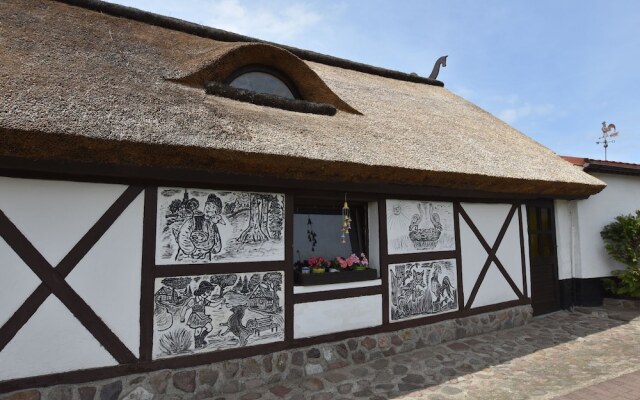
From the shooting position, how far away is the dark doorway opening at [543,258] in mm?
6551

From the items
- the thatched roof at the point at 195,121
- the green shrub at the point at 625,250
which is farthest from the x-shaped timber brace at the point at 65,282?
the green shrub at the point at 625,250

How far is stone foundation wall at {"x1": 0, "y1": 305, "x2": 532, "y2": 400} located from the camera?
3068 millimetres

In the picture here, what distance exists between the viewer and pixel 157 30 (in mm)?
5516

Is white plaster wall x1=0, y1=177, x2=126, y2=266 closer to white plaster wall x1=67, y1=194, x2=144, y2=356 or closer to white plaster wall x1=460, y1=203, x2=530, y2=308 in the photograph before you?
white plaster wall x1=67, y1=194, x2=144, y2=356

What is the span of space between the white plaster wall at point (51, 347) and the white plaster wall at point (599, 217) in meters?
7.76

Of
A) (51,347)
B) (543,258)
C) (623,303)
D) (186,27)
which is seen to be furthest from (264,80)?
(623,303)

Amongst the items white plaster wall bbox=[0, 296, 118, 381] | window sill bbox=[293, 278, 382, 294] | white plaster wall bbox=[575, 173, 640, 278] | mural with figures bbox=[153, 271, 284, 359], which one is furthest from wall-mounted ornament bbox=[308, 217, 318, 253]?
white plaster wall bbox=[575, 173, 640, 278]

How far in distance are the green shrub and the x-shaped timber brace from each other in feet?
25.6

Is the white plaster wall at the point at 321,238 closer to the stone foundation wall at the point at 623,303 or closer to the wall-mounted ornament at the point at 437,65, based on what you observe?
the stone foundation wall at the point at 623,303

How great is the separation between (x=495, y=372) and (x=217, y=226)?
3.40 m

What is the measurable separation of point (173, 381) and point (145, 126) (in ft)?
7.36

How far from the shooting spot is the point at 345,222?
14.9 feet

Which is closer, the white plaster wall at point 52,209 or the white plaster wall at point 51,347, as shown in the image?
the white plaster wall at point 51,347

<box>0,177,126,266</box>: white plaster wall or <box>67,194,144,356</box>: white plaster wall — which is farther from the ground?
<box>0,177,126,266</box>: white plaster wall
